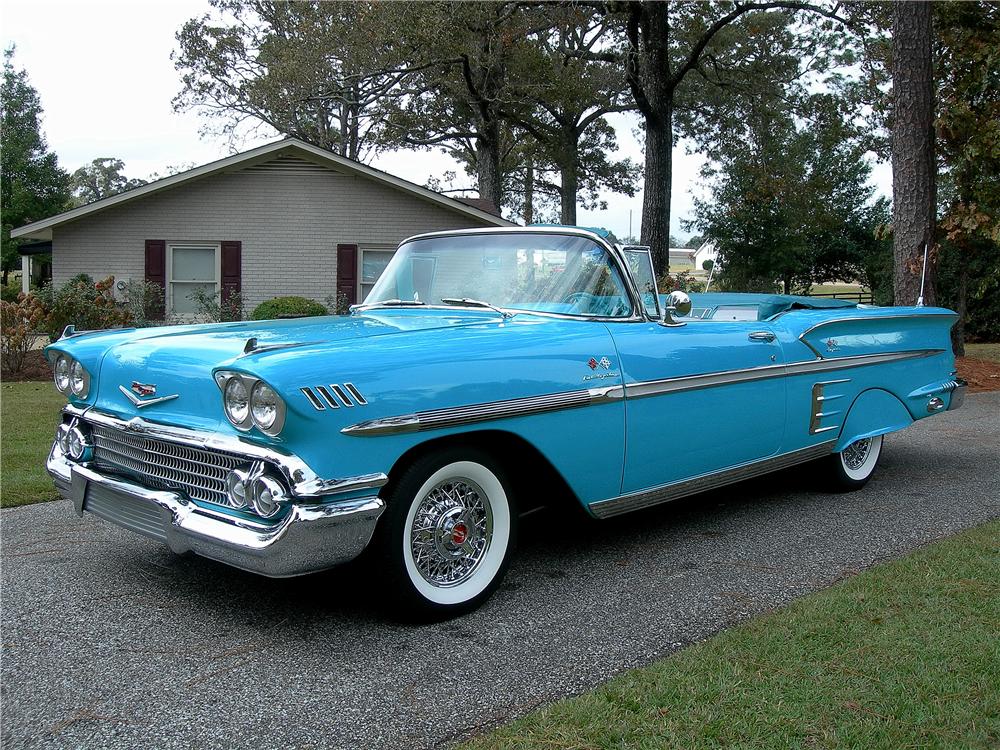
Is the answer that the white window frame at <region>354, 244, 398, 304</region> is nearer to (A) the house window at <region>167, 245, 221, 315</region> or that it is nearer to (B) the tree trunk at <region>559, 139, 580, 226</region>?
(A) the house window at <region>167, 245, 221, 315</region>

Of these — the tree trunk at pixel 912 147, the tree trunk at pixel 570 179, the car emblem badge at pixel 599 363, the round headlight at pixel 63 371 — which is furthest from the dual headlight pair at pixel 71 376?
the tree trunk at pixel 570 179

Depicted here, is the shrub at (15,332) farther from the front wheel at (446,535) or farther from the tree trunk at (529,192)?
the tree trunk at (529,192)

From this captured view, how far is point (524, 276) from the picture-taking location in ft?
14.8

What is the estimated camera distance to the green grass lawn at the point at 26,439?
18.0 feet

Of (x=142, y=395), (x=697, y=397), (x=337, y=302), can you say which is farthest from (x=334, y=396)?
(x=337, y=302)

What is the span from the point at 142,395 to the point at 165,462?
1.02ft

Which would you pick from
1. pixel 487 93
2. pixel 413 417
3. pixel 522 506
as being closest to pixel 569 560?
pixel 522 506

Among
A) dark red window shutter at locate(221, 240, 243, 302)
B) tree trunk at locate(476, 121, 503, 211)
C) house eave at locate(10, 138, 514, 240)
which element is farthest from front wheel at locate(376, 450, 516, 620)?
tree trunk at locate(476, 121, 503, 211)

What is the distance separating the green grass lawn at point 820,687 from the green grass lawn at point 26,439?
13.3 feet

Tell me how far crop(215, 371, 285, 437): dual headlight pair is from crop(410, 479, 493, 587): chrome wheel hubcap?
68cm

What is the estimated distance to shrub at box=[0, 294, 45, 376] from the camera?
12.0 metres

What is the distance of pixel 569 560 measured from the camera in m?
4.31

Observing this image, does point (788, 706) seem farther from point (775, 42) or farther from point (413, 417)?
point (775, 42)

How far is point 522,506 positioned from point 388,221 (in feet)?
45.7
